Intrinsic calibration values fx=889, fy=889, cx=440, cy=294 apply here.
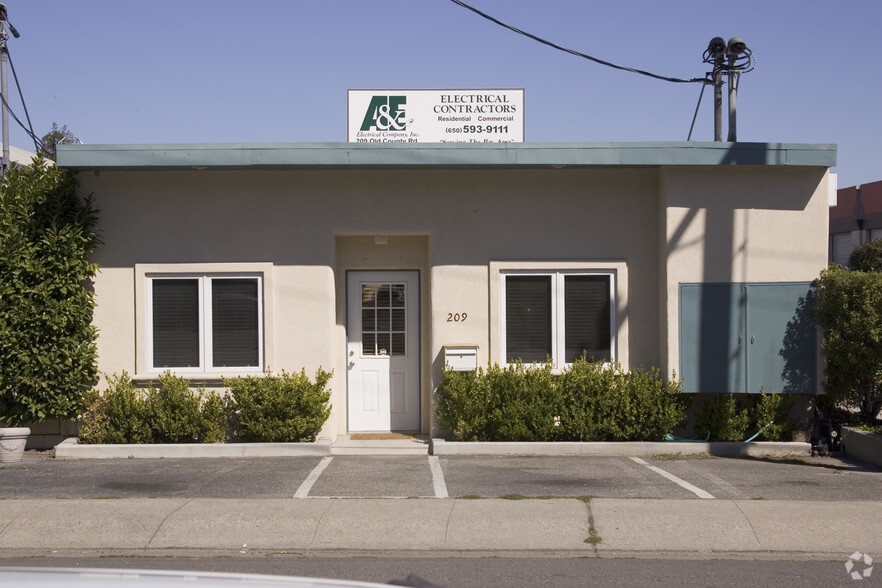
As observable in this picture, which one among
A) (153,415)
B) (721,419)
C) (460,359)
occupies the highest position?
(460,359)

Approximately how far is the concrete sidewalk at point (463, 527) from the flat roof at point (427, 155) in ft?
15.2

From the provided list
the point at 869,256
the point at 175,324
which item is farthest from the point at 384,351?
the point at 869,256

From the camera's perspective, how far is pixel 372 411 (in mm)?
12547

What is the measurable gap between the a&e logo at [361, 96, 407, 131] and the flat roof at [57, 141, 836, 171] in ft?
10.2

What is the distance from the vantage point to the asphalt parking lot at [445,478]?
909 cm

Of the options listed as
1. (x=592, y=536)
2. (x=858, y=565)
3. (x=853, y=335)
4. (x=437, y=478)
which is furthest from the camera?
(x=853, y=335)

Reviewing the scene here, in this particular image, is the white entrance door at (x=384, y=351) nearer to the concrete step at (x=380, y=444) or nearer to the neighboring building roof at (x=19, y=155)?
the concrete step at (x=380, y=444)

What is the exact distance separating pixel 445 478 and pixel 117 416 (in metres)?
4.52

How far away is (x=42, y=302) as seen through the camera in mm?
11219

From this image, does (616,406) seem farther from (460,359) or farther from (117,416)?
(117,416)

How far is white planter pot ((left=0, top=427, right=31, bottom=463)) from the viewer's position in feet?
36.0

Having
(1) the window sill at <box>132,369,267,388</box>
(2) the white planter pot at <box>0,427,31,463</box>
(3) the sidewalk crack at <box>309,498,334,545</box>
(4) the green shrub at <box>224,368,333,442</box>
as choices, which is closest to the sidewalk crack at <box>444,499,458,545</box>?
(3) the sidewalk crack at <box>309,498,334,545</box>

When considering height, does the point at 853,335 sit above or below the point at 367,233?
below

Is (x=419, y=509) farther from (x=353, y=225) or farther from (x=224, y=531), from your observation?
(x=353, y=225)
